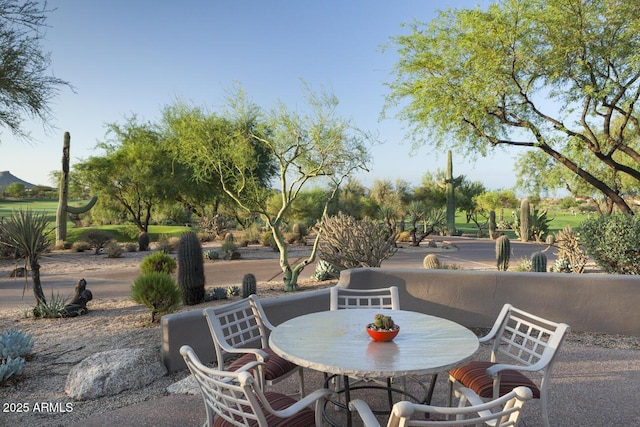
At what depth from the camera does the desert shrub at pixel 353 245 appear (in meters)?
9.77

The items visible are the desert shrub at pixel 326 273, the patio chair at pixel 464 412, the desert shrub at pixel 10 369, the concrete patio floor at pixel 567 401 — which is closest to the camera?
the patio chair at pixel 464 412

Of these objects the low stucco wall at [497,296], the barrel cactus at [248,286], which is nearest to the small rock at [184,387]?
the low stucco wall at [497,296]

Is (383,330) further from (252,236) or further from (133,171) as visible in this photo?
(133,171)

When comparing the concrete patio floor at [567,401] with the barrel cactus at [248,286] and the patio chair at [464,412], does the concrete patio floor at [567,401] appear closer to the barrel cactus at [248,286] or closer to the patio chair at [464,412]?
the patio chair at [464,412]

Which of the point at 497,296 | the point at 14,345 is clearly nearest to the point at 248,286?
the point at 14,345

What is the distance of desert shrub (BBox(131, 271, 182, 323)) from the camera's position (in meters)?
6.80

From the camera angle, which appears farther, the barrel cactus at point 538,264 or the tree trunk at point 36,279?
the barrel cactus at point 538,264

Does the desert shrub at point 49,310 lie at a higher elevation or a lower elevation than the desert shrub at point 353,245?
lower

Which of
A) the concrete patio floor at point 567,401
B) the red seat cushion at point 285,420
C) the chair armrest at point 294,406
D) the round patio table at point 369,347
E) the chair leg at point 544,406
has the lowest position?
the concrete patio floor at point 567,401

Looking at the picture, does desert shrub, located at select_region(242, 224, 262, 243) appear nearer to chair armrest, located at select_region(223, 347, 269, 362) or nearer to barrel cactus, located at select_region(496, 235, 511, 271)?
barrel cactus, located at select_region(496, 235, 511, 271)

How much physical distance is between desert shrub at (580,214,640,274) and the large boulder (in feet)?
28.4

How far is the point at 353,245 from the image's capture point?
A: 979 centimetres

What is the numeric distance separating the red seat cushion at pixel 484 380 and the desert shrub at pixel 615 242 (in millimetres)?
6684

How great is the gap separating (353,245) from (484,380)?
663 centimetres
